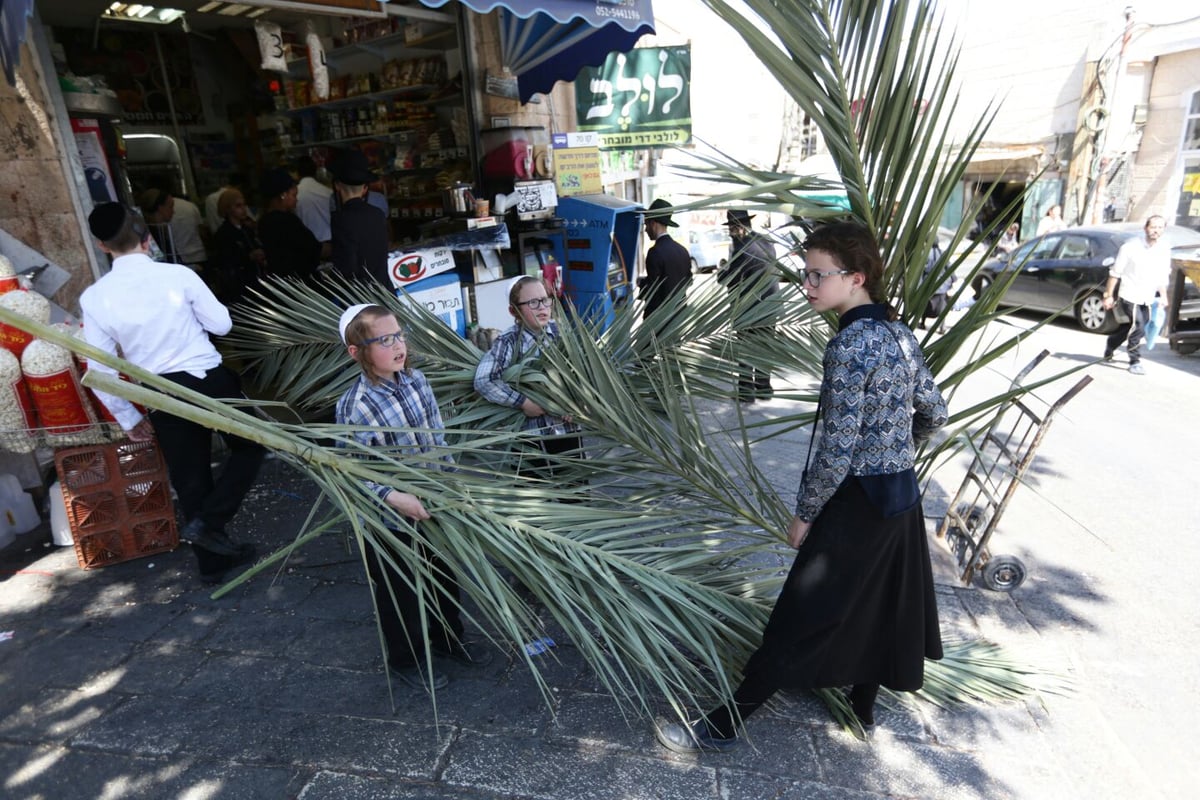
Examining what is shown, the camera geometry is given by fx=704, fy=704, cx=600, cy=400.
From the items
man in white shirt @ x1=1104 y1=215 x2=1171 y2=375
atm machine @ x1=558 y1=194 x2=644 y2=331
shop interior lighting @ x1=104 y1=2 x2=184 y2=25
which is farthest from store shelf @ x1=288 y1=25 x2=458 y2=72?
man in white shirt @ x1=1104 y1=215 x2=1171 y2=375

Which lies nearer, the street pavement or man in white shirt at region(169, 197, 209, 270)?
the street pavement

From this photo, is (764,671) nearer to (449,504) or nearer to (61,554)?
(449,504)

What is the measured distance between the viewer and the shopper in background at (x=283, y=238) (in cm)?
511

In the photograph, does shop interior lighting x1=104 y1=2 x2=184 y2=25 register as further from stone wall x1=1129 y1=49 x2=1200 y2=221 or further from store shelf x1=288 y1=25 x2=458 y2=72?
stone wall x1=1129 y1=49 x2=1200 y2=221

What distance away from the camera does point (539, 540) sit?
5.94ft

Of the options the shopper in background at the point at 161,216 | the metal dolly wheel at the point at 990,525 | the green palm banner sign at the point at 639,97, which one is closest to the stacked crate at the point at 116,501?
the shopper in background at the point at 161,216

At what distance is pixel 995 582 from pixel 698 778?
81.6 inches

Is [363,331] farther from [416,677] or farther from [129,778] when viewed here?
[129,778]

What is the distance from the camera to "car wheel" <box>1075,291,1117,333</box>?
361 inches

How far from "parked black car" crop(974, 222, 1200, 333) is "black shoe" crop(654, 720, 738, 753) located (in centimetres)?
820

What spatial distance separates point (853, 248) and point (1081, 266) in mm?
9690

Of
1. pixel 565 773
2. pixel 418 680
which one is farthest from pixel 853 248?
pixel 418 680

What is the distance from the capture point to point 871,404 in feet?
6.59

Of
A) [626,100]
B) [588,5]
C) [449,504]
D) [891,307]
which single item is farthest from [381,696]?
[626,100]
